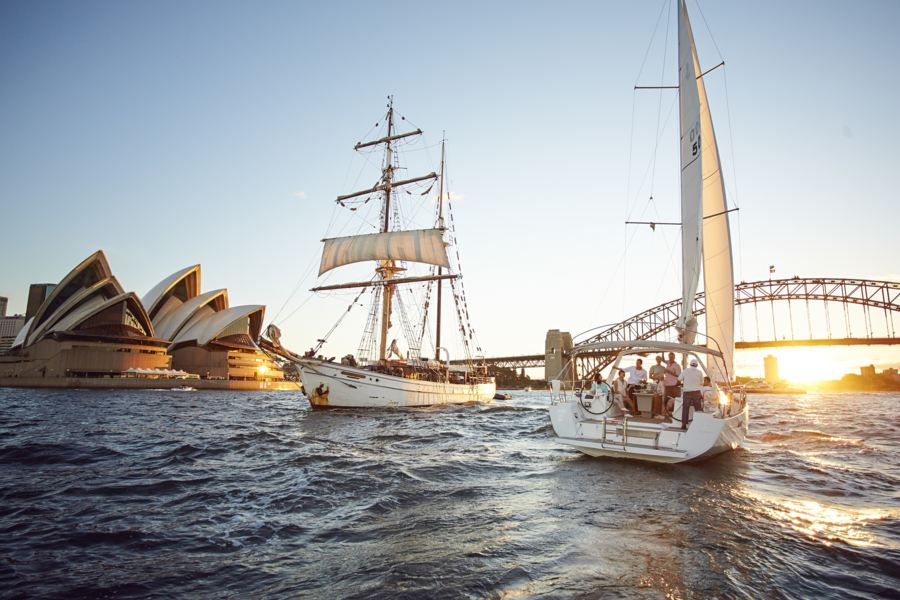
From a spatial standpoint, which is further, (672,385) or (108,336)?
(108,336)

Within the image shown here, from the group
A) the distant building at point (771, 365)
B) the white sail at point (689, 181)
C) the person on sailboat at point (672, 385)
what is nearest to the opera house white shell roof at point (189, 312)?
the white sail at point (689, 181)

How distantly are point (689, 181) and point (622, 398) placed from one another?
8213 mm

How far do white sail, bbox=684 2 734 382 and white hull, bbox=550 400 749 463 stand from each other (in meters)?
4.02

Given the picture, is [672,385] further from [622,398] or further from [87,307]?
[87,307]

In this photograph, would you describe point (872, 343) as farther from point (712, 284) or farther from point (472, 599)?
point (472, 599)

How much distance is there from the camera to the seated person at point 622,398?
35.3ft

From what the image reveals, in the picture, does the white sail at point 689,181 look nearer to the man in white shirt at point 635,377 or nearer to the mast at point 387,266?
the man in white shirt at point 635,377

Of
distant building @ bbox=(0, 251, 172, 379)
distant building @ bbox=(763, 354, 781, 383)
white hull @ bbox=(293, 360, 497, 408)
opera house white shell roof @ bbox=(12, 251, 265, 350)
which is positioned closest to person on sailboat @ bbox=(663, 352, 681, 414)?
white hull @ bbox=(293, 360, 497, 408)

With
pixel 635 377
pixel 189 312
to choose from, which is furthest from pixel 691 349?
pixel 189 312

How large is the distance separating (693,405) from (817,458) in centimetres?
497

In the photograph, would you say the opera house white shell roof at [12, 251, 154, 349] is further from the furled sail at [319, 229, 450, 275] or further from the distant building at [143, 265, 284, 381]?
the furled sail at [319, 229, 450, 275]

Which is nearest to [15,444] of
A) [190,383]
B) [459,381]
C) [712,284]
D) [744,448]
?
[744,448]

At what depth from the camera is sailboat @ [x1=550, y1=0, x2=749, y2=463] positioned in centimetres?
900

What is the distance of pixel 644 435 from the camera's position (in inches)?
362
